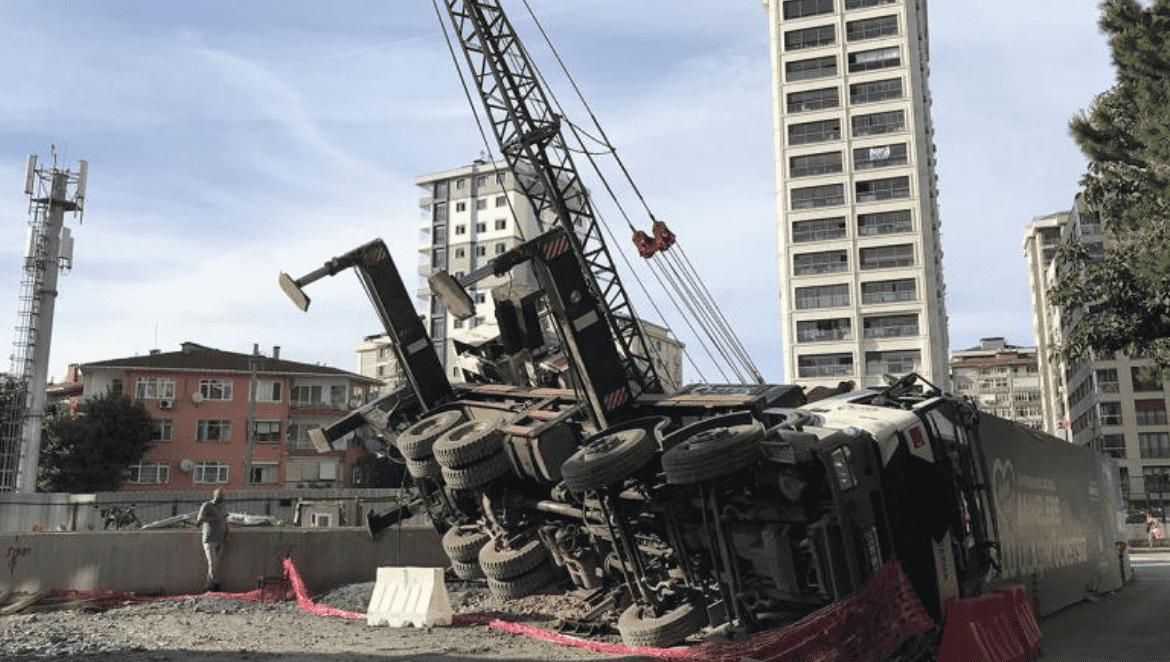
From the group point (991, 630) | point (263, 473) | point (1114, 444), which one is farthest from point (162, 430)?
point (1114, 444)

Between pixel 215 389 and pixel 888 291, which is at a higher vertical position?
pixel 888 291

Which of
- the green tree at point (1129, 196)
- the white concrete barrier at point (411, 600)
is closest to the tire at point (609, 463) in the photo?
the white concrete barrier at point (411, 600)

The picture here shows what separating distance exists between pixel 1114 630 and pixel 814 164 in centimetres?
5780

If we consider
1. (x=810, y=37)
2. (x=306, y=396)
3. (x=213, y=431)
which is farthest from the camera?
(x=810, y=37)

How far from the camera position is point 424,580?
12.9 m

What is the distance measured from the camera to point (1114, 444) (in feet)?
226

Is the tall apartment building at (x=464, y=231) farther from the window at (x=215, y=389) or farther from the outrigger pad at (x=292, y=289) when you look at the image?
the outrigger pad at (x=292, y=289)

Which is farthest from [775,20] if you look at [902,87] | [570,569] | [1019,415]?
[1019,415]

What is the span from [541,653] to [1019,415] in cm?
14387

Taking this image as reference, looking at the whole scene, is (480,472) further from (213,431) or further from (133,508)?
(213,431)

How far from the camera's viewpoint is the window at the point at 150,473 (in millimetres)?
58906

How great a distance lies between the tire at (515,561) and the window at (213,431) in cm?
5416

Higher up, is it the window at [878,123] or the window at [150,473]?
the window at [878,123]

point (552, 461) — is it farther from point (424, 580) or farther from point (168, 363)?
point (168, 363)
